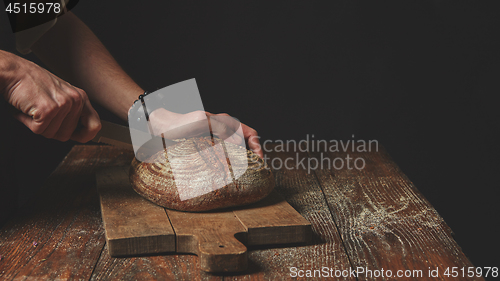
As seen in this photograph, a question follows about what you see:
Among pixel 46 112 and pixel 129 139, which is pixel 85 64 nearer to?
pixel 129 139

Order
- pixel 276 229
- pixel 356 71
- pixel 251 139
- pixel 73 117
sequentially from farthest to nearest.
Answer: pixel 356 71 → pixel 251 139 → pixel 73 117 → pixel 276 229

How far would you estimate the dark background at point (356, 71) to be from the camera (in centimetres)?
222

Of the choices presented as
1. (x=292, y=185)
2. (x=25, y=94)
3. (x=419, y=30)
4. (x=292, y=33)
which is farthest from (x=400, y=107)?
(x=25, y=94)

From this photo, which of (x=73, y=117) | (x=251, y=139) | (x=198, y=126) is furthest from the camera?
(x=251, y=139)

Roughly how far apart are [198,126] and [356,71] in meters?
1.26

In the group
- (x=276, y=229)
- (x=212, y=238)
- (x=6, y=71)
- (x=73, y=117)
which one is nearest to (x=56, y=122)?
(x=73, y=117)

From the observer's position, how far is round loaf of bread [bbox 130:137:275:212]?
1.13m

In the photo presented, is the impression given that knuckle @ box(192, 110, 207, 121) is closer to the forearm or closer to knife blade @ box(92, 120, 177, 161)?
knife blade @ box(92, 120, 177, 161)

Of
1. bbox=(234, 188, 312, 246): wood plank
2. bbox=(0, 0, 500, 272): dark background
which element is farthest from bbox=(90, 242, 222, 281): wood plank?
bbox=(0, 0, 500, 272): dark background

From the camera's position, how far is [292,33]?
2299 millimetres

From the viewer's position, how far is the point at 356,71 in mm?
2359

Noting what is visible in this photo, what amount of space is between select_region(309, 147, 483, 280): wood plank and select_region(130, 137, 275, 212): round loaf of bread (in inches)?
10.7

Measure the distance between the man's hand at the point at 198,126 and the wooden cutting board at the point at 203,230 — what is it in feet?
1.09

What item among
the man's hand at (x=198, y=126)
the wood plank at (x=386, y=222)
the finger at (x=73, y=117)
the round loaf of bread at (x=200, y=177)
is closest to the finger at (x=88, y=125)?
the finger at (x=73, y=117)
